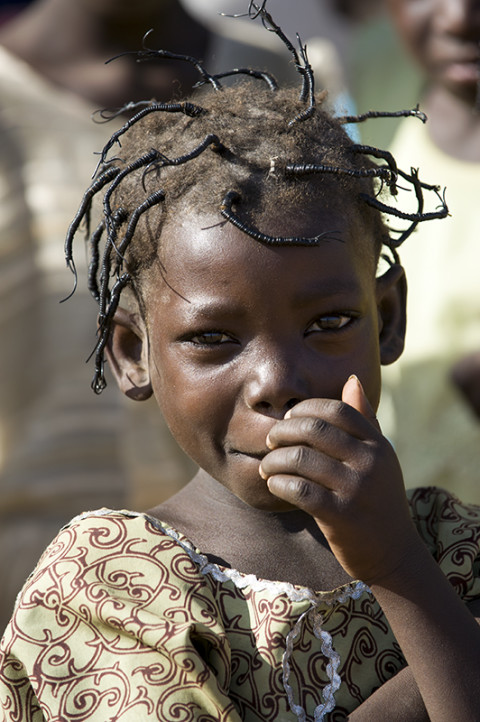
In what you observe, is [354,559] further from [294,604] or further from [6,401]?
[6,401]

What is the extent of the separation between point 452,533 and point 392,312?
0.46 metres

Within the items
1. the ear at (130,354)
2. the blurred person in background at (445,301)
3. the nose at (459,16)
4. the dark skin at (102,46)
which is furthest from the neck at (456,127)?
the ear at (130,354)

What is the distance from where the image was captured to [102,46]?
3.75 m

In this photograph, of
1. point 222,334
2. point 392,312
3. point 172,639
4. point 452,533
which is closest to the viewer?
point 172,639

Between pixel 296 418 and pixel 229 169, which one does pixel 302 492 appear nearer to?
pixel 296 418

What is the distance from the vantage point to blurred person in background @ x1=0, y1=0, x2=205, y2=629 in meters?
3.39

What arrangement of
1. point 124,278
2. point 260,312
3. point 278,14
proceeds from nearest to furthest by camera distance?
point 260,312 → point 124,278 → point 278,14

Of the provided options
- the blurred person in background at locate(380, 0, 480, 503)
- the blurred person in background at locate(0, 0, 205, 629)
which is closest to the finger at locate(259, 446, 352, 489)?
the blurred person in background at locate(380, 0, 480, 503)

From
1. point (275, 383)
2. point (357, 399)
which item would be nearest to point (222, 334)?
point (275, 383)

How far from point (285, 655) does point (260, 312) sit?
59cm

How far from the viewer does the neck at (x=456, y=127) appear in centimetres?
344

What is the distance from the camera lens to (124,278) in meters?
1.98

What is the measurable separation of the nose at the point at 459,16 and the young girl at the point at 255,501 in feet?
4.85

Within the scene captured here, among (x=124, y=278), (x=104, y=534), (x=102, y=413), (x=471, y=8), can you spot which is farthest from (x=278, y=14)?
(x=104, y=534)
